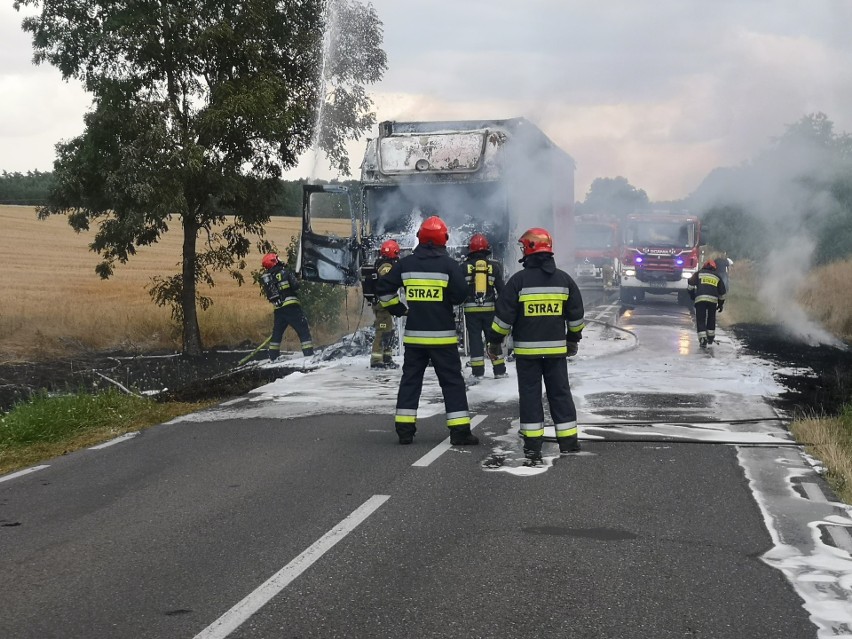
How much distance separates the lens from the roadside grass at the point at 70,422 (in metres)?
9.24

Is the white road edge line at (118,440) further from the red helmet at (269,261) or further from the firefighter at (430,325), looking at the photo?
the red helmet at (269,261)

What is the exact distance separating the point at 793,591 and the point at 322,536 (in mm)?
2460

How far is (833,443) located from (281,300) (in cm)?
994

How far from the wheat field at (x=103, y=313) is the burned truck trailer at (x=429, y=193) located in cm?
49

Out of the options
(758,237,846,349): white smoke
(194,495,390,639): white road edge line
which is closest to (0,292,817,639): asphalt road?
→ (194,495,390,639): white road edge line

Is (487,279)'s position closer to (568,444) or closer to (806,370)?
(806,370)

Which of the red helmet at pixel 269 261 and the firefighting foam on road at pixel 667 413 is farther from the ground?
the red helmet at pixel 269 261

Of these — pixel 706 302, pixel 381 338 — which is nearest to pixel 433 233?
pixel 381 338

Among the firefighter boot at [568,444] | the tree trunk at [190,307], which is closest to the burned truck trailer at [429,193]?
the tree trunk at [190,307]

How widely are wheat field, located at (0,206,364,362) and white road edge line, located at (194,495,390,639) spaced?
1008 centimetres

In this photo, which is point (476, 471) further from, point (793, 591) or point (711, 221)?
point (711, 221)

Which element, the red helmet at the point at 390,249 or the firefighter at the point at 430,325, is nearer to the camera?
the firefighter at the point at 430,325

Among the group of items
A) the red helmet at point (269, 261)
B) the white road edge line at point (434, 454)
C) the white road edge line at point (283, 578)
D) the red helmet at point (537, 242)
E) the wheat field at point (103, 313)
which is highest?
the red helmet at point (537, 242)

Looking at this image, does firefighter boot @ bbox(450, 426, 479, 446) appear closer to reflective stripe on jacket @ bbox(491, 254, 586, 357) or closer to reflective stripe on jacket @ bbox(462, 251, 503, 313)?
reflective stripe on jacket @ bbox(491, 254, 586, 357)
